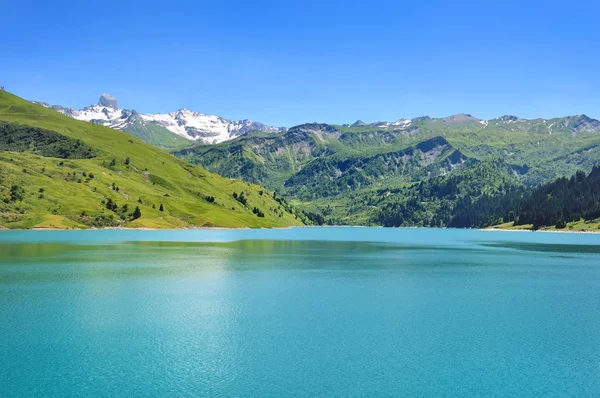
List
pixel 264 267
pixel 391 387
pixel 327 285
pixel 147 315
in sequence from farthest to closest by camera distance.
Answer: pixel 264 267 → pixel 327 285 → pixel 147 315 → pixel 391 387

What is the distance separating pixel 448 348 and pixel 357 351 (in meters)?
9.54

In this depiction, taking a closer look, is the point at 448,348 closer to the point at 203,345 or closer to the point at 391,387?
the point at 391,387

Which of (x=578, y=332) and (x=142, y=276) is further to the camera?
(x=142, y=276)

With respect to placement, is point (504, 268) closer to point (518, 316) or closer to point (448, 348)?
point (518, 316)

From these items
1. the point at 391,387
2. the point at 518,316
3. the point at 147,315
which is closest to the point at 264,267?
the point at 147,315

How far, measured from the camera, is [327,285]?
90.5m

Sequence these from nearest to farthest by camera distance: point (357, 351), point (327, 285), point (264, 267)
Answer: point (357, 351)
point (327, 285)
point (264, 267)

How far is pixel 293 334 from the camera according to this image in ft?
178

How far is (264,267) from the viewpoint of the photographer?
119m

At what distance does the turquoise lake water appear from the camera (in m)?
39.2

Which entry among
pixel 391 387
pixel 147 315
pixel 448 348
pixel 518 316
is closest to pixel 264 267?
pixel 147 315

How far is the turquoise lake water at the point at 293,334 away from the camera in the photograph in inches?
1544

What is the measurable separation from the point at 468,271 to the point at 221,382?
90.3 metres

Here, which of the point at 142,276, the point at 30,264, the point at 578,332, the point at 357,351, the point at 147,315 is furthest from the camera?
the point at 30,264
